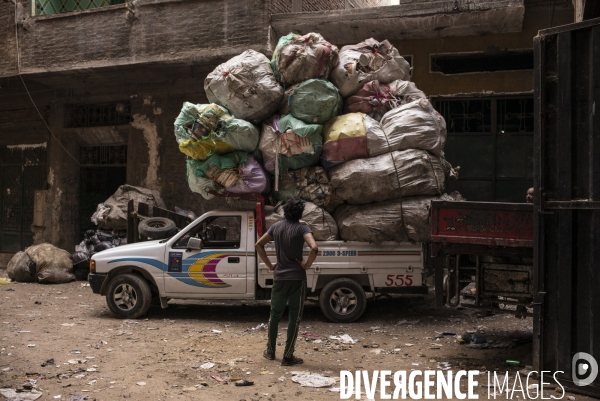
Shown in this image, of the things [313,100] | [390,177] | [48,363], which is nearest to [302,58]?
[313,100]

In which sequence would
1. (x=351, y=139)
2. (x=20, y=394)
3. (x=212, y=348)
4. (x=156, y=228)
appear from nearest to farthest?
1. (x=20, y=394)
2. (x=212, y=348)
3. (x=351, y=139)
4. (x=156, y=228)

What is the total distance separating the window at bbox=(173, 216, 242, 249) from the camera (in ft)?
25.7

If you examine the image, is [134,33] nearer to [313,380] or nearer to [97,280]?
[97,280]

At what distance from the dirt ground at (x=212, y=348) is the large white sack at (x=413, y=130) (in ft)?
7.49

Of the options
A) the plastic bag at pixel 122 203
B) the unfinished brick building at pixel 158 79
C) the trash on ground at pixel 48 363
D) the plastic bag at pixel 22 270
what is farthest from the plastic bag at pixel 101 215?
the trash on ground at pixel 48 363

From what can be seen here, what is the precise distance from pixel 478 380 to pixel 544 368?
553 millimetres

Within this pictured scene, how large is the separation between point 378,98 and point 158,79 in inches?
254

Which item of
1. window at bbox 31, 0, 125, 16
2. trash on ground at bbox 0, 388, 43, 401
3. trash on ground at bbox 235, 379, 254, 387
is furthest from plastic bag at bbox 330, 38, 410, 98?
window at bbox 31, 0, 125, 16

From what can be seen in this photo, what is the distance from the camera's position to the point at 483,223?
5617 millimetres

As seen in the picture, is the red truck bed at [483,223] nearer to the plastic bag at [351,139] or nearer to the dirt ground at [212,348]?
the dirt ground at [212,348]

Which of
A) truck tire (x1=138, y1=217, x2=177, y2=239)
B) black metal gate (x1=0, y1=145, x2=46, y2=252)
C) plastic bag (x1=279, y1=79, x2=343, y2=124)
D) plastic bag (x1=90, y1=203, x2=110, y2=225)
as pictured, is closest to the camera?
plastic bag (x1=279, y1=79, x2=343, y2=124)

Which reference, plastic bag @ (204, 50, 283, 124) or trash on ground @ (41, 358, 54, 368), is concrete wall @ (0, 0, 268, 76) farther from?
trash on ground @ (41, 358, 54, 368)

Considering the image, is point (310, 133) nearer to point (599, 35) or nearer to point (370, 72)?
point (370, 72)

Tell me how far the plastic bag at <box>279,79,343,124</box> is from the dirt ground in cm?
267
